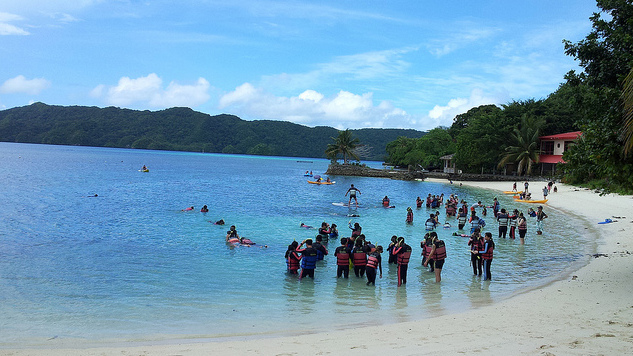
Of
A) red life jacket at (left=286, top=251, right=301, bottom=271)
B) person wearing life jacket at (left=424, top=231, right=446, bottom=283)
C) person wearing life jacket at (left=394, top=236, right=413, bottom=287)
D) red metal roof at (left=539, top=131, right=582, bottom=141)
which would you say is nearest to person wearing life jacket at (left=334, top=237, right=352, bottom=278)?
red life jacket at (left=286, top=251, right=301, bottom=271)

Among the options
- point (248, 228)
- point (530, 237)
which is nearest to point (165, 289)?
point (248, 228)

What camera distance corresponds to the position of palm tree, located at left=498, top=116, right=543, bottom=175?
6194cm

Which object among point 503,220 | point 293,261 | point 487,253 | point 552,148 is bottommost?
point 293,261

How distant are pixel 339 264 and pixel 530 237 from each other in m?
13.9

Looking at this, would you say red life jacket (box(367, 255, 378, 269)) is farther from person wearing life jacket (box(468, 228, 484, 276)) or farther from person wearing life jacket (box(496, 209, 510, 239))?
person wearing life jacket (box(496, 209, 510, 239))

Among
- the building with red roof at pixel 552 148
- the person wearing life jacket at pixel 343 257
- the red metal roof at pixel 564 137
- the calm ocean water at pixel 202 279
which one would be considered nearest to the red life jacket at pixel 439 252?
the calm ocean water at pixel 202 279

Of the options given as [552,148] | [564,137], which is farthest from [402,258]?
[552,148]

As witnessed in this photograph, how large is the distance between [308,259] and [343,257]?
3.57 feet

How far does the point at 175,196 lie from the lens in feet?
135

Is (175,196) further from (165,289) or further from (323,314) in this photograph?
(323,314)

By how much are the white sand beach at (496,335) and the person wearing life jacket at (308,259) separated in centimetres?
429

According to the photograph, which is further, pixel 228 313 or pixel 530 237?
pixel 530 237

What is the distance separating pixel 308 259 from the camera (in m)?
13.1

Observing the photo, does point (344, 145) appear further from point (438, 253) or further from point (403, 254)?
point (403, 254)
